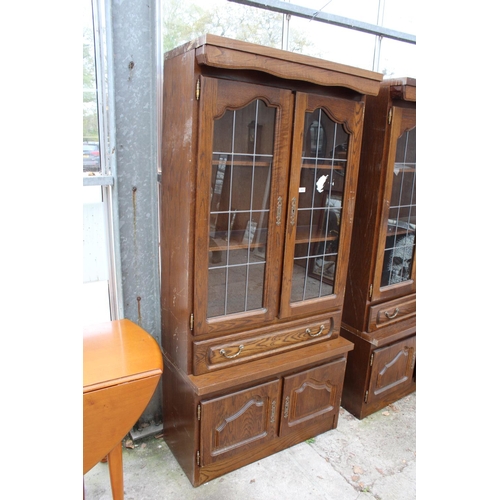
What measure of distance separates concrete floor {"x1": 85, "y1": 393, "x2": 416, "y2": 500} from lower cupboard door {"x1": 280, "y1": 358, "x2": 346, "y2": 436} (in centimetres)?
13

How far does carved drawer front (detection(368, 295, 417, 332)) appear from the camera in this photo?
2.36 metres

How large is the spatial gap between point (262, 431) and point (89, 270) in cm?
122

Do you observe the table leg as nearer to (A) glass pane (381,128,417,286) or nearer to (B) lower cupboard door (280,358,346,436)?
(B) lower cupboard door (280,358,346,436)

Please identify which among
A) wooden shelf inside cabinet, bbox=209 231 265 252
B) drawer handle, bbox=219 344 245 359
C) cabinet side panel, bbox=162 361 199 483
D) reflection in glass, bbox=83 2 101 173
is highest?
reflection in glass, bbox=83 2 101 173

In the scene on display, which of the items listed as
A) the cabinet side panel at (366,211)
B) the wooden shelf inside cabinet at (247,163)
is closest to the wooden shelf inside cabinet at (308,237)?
the cabinet side panel at (366,211)

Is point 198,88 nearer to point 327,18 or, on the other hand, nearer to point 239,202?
point 239,202

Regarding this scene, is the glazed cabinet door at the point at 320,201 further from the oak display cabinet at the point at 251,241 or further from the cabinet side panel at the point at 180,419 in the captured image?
the cabinet side panel at the point at 180,419

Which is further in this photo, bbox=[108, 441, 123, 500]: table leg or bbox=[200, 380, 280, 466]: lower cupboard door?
bbox=[200, 380, 280, 466]: lower cupboard door

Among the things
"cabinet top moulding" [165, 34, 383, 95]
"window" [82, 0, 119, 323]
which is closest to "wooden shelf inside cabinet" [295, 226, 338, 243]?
"cabinet top moulding" [165, 34, 383, 95]

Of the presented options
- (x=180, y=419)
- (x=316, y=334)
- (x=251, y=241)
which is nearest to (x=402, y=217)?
(x=316, y=334)

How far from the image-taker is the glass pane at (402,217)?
86.2 inches

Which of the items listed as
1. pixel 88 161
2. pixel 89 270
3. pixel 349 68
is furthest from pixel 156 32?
pixel 89 270

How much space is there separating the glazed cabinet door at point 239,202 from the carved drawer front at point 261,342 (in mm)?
71
